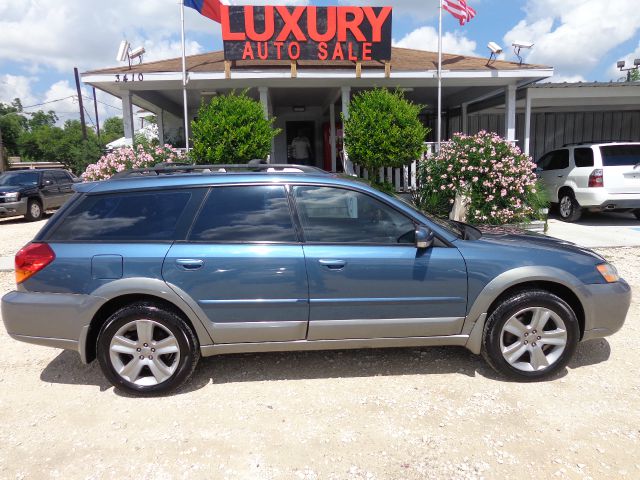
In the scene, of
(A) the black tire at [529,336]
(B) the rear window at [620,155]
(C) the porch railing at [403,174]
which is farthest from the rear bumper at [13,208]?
(B) the rear window at [620,155]

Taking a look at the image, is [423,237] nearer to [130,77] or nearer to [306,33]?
[306,33]

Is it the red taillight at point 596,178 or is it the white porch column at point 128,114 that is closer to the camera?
the red taillight at point 596,178

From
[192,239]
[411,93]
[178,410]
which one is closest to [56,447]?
[178,410]

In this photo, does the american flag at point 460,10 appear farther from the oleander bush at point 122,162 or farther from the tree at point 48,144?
the tree at point 48,144

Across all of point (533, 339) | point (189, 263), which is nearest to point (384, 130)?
point (533, 339)

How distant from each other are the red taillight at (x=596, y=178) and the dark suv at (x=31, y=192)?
12731 millimetres

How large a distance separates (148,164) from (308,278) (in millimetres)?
6753

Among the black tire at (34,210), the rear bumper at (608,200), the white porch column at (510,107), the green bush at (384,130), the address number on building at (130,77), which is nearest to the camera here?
the green bush at (384,130)

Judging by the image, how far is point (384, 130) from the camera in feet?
29.7

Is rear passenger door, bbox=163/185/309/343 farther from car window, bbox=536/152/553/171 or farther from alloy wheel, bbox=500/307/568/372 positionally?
car window, bbox=536/152/553/171

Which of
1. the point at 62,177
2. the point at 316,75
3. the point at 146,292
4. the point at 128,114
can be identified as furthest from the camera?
the point at 62,177

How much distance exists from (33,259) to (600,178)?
1008 cm

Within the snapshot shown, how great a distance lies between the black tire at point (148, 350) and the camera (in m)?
3.18

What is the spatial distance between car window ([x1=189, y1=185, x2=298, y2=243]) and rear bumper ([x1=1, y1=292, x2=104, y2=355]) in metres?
0.89
